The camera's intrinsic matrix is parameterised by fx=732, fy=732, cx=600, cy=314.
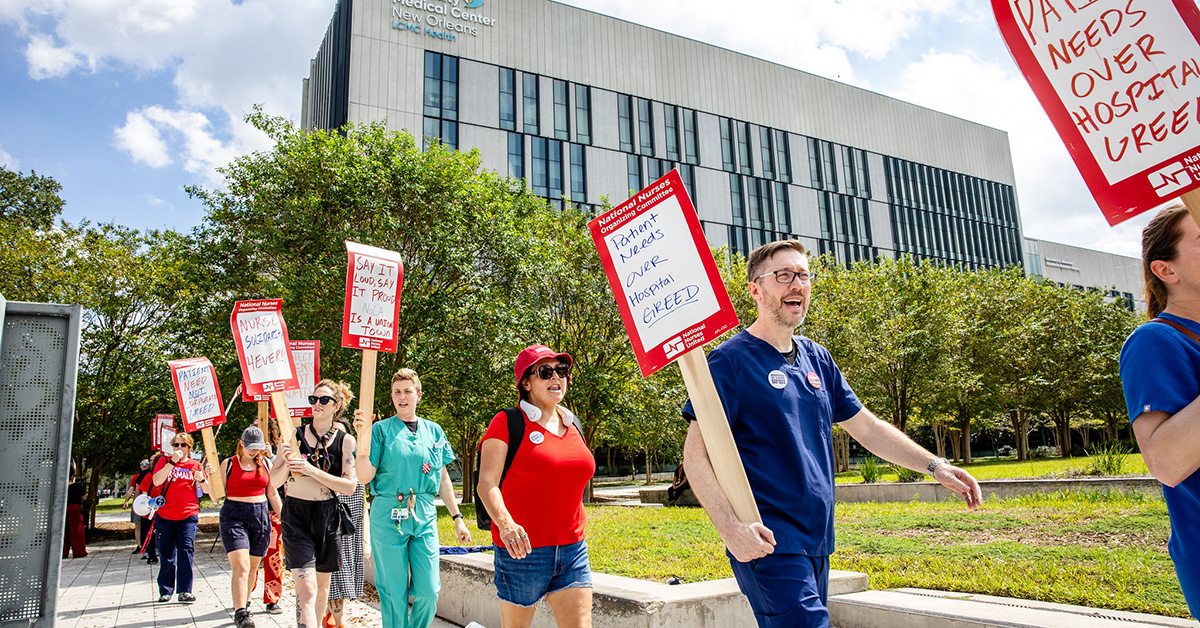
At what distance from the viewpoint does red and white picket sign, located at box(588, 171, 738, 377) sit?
2.95m

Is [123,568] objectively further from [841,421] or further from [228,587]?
[841,421]

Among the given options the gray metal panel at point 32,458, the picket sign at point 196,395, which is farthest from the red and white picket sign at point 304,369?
the gray metal panel at point 32,458

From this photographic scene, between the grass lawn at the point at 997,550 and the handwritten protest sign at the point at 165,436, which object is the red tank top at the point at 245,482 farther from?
the handwritten protest sign at the point at 165,436

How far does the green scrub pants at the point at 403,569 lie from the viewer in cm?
487

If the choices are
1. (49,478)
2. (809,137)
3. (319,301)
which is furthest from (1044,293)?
(49,478)

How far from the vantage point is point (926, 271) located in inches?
1166

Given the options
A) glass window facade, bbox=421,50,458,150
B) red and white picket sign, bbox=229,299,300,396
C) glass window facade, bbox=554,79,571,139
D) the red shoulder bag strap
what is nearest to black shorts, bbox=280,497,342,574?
red and white picket sign, bbox=229,299,300,396

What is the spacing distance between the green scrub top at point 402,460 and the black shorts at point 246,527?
2965 mm

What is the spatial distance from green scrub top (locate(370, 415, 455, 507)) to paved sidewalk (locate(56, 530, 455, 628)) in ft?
7.30

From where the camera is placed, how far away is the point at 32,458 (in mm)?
2828

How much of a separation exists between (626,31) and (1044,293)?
92.0 ft

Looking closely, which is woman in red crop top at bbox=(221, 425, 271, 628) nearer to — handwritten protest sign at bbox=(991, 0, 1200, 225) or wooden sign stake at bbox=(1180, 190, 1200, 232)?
handwritten protest sign at bbox=(991, 0, 1200, 225)

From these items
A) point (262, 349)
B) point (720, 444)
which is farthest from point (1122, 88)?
point (262, 349)

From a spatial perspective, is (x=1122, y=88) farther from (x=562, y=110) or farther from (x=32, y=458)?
(x=562, y=110)
